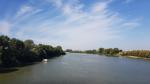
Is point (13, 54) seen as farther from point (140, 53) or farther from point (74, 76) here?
point (140, 53)

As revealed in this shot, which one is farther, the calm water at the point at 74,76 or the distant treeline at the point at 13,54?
the distant treeline at the point at 13,54

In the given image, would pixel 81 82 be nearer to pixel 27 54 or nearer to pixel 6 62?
pixel 6 62

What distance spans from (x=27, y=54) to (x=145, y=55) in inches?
2869

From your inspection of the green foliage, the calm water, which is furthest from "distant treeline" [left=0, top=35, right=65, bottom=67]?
the green foliage

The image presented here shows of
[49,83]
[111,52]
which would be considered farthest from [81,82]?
Result: [111,52]

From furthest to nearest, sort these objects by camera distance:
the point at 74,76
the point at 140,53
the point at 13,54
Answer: the point at 140,53 < the point at 13,54 < the point at 74,76

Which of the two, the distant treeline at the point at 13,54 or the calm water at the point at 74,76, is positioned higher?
the distant treeline at the point at 13,54

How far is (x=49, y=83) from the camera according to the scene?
26516mm

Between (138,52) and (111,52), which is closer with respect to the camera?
(138,52)

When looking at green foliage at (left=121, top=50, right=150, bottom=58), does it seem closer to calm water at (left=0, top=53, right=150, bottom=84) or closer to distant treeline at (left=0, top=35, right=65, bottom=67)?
distant treeline at (left=0, top=35, right=65, bottom=67)

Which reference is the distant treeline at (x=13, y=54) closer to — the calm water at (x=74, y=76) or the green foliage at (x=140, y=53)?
the calm water at (x=74, y=76)

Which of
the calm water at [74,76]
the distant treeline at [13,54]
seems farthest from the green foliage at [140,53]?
the calm water at [74,76]

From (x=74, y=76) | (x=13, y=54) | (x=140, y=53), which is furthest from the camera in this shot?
(x=140, y=53)

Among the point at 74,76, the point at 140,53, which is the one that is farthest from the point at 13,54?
the point at 140,53
